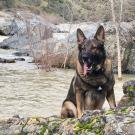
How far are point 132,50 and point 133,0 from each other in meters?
2.76

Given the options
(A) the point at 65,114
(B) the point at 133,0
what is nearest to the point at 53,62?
(B) the point at 133,0

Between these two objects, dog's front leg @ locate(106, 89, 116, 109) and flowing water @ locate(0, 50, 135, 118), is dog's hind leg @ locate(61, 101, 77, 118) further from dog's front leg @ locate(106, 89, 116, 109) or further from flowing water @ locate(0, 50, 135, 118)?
flowing water @ locate(0, 50, 135, 118)

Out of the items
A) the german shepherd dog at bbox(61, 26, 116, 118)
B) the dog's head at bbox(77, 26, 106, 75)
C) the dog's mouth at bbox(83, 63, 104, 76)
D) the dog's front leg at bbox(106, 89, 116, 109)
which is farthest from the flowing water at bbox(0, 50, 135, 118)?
the dog's head at bbox(77, 26, 106, 75)

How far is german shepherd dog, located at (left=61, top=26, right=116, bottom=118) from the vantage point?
23.3 feet

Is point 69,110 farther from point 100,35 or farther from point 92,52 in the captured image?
point 100,35

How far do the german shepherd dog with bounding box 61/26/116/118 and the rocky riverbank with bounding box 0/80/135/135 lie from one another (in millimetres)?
1866

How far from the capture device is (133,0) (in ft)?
87.6

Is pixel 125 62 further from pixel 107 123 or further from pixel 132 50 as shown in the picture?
pixel 107 123

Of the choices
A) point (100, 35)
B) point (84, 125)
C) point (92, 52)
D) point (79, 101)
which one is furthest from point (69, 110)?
point (84, 125)

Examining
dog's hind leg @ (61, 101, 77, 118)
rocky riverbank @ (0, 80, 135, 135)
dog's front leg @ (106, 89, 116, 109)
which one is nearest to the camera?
rocky riverbank @ (0, 80, 135, 135)

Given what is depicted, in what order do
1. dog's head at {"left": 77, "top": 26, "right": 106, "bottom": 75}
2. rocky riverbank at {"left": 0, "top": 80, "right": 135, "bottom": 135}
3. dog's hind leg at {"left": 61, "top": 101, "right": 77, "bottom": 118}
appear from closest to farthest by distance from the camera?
rocky riverbank at {"left": 0, "top": 80, "right": 135, "bottom": 135} → dog's head at {"left": 77, "top": 26, "right": 106, "bottom": 75} → dog's hind leg at {"left": 61, "top": 101, "right": 77, "bottom": 118}

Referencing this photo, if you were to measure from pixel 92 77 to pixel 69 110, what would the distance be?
0.63 meters

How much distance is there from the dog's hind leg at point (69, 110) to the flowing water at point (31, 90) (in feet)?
3.13

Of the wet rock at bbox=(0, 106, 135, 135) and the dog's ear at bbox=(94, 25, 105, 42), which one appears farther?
the dog's ear at bbox=(94, 25, 105, 42)
